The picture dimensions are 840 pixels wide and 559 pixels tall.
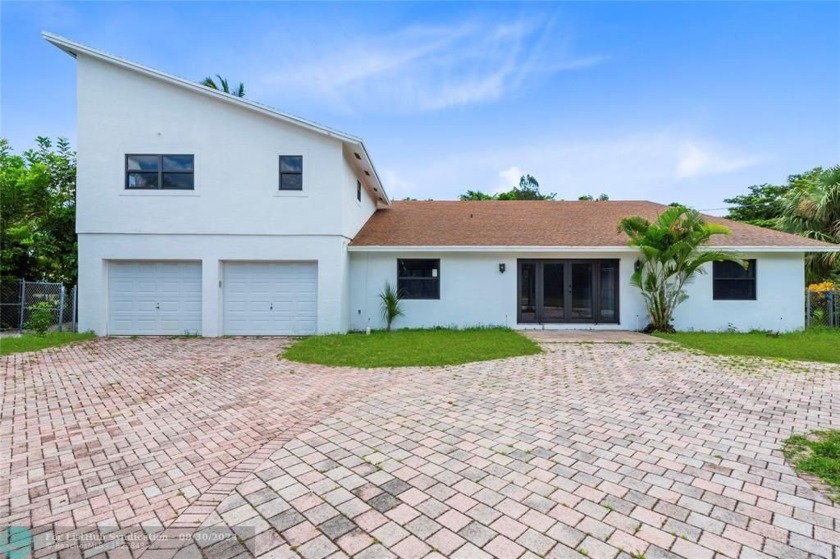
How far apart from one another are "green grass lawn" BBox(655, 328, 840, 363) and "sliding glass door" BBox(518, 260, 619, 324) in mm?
1918

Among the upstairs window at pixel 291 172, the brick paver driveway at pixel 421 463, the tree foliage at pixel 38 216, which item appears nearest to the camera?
the brick paver driveway at pixel 421 463

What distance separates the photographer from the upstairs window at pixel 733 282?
39.2ft

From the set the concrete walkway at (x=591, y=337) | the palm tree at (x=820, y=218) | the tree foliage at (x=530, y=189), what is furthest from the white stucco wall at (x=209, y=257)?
the tree foliage at (x=530, y=189)

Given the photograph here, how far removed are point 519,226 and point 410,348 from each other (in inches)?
273

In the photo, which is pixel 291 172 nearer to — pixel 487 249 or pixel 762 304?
pixel 487 249

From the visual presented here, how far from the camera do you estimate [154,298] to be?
36.0ft

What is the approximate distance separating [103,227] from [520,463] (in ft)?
40.8

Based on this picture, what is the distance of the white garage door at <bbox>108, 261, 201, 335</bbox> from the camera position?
429 inches

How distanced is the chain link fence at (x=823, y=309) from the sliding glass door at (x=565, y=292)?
250 inches

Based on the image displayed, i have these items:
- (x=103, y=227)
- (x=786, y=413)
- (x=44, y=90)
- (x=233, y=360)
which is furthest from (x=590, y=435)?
(x=44, y=90)

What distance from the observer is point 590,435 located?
4.14m

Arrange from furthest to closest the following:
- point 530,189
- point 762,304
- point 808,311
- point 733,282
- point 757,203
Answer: point 530,189 < point 757,203 < point 808,311 < point 733,282 < point 762,304

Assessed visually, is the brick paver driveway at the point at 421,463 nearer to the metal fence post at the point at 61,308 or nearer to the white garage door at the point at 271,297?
the white garage door at the point at 271,297

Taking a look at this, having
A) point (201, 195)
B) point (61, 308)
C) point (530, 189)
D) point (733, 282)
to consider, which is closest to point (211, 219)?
point (201, 195)
